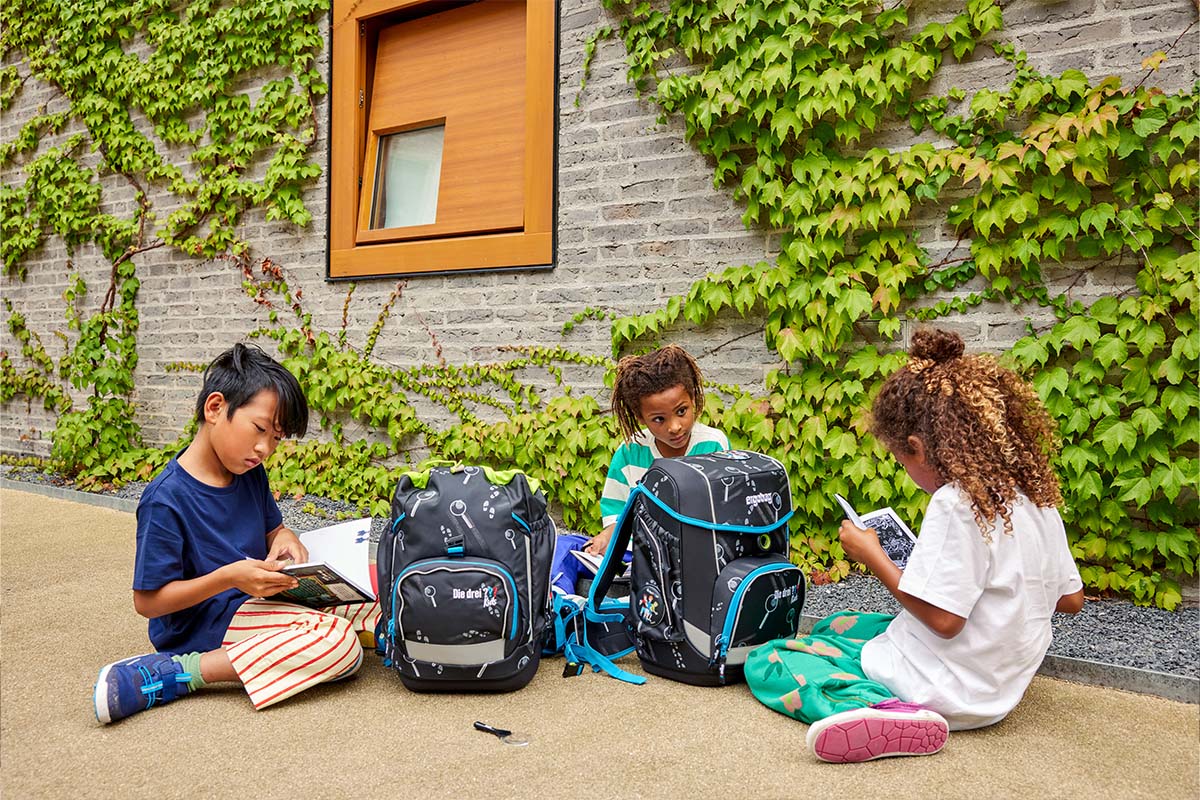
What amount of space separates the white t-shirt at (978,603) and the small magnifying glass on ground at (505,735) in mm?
790

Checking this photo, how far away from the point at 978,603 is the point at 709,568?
621mm

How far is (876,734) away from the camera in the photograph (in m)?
1.76

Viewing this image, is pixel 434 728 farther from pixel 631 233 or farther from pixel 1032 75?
pixel 1032 75

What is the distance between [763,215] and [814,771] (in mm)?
2283

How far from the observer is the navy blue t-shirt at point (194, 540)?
6.84 feet

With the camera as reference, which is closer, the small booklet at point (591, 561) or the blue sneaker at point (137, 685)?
the blue sneaker at point (137, 685)

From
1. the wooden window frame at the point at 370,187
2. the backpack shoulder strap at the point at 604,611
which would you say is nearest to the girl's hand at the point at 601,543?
the backpack shoulder strap at the point at 604,611

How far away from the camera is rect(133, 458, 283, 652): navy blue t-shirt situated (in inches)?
82.1

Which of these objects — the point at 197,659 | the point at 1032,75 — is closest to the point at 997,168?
the point at 1032,75

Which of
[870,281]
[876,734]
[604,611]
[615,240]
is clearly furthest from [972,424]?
[615,240]

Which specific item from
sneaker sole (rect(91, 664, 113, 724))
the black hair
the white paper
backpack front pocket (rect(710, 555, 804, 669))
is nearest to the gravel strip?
backpack front pocket (rect(710, 555, 804, 669))

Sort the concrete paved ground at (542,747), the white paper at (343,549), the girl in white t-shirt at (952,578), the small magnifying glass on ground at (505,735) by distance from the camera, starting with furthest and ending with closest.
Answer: the white paper at (343,549), the small magnifying glass on ground at (505,735), the girl in white t-shirt at (952,578), the concrete paved ground at (542,747)

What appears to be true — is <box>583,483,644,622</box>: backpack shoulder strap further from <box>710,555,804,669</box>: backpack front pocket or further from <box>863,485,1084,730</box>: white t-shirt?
<box>863,485,1084,730</box>: white t-shirt

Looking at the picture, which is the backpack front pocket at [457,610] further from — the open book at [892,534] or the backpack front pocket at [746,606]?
the open book at [892,534]
